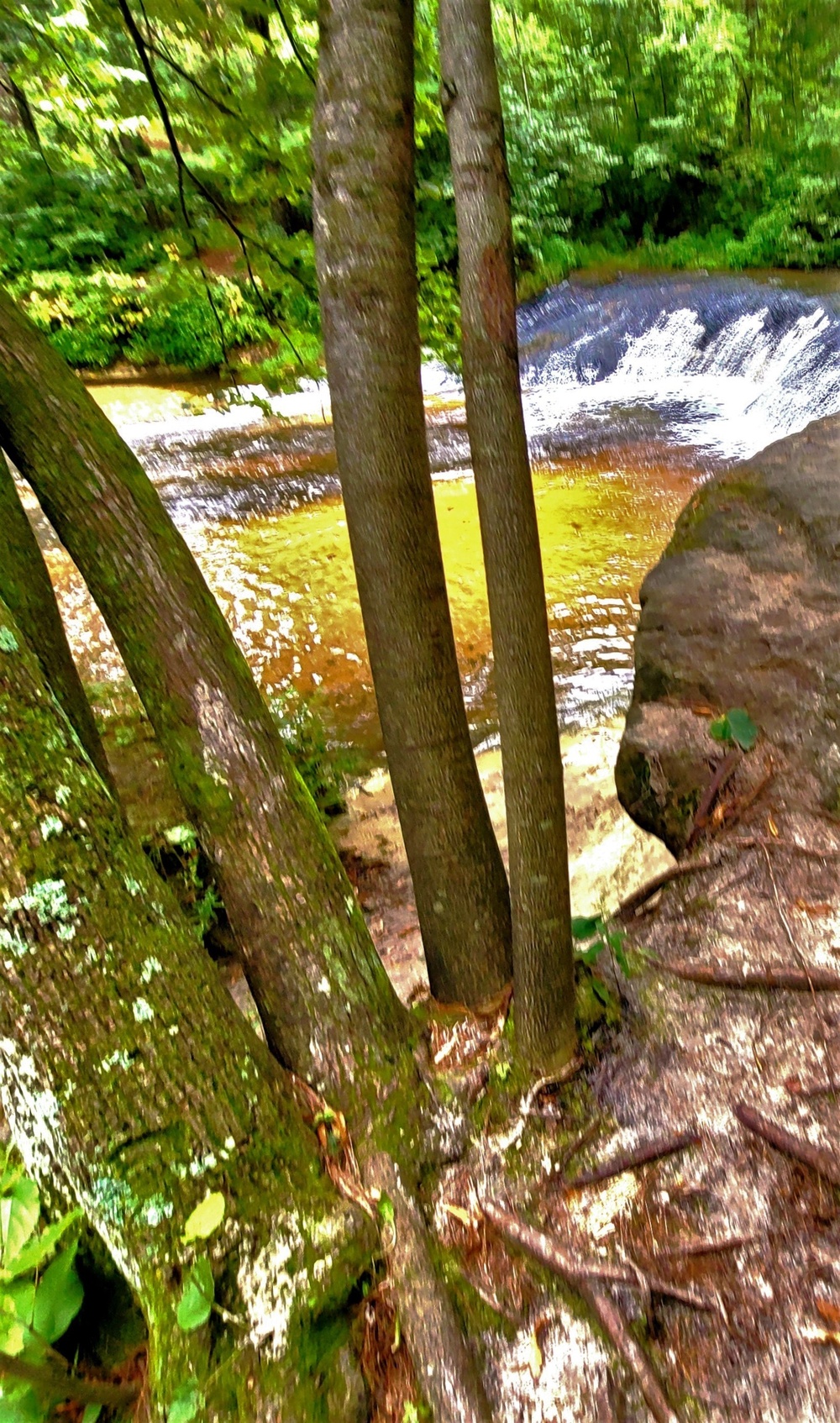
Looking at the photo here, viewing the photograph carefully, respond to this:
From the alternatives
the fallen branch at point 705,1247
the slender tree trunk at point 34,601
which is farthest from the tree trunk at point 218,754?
the fallen branch at point 705,1247

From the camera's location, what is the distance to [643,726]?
3.34 meters

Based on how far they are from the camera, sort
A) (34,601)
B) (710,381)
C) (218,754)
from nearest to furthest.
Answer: (218,754) < (34,601) < (710,381)

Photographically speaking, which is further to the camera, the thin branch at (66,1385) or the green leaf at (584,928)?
the green leaf at (584,928)

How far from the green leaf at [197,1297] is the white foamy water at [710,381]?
374 inches

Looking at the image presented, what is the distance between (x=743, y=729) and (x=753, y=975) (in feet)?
3.70

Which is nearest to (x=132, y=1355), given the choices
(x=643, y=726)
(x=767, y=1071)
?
(x=767, y=1071)

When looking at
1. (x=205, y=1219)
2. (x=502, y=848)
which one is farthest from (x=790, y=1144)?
(x=502, y=848)

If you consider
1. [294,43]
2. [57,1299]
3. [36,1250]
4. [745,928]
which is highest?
[294,43]

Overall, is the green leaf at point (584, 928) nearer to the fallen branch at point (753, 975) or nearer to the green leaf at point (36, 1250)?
the fallen branch at point (753, 975)

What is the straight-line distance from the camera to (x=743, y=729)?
10.2 feet

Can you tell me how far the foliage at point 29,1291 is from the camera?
1312 mm

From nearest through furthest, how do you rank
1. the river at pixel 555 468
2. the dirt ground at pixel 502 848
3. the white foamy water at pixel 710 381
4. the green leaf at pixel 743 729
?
the green leaf at pixel 743 729
the dirt ground at pixel 502 848
the river at pixel 555 468
the white foamy water at pixel 710 381

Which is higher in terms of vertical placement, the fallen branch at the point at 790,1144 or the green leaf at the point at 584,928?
the green leaf at the point at 584,928

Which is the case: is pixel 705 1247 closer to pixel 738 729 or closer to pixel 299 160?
pixel 738 729
